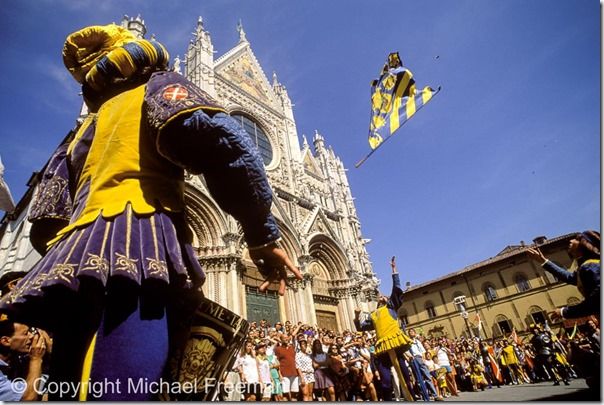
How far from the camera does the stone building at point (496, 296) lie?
25.5 metres

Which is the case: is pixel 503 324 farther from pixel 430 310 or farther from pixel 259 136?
pixel 259 136

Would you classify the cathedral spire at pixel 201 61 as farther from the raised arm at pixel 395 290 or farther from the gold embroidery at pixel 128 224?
the gold embroidery at pixel 128 224

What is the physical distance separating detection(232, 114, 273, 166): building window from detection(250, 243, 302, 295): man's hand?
53.0ft

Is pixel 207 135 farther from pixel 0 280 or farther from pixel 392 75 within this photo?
pixel 392 75

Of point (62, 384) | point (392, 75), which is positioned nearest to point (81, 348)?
point (62, 384)

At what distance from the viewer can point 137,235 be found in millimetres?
1079

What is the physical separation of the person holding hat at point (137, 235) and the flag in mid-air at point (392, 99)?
7.14m

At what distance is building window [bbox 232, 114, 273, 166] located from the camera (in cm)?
1733

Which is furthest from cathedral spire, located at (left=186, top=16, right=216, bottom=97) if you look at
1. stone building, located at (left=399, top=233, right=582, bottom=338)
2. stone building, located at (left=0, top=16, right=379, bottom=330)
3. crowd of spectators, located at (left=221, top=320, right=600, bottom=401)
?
stone building, located at (left=399, top=233, right=582, bottom=338)

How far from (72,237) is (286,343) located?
21.7 feet

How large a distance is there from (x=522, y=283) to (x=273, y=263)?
111 feet

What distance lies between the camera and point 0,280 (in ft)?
11.6

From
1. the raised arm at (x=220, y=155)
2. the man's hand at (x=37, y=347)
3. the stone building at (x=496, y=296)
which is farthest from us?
the stone building at (x=496, y=296)

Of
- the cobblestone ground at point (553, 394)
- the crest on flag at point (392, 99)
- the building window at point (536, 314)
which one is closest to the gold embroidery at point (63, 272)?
the cobblestone ground at point (553, 394)
